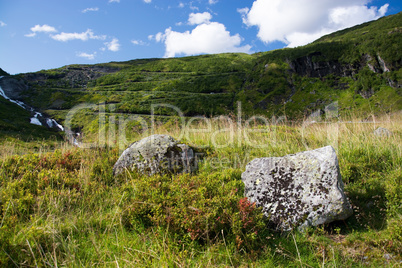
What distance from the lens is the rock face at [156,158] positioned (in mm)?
5906

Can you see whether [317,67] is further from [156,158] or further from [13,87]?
[13,87]

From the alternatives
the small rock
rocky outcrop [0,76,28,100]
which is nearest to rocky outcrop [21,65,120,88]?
rocky outcrop [0,76,28,100]

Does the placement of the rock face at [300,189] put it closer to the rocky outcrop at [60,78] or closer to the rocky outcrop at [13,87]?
the rocky outcrop at [13,87]

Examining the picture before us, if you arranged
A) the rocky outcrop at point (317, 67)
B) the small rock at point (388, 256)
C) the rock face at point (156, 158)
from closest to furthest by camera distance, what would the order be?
the small rock at point (388, 256) → the rock face at point (156, 158) → the rocky outcrop at point (317, 67)

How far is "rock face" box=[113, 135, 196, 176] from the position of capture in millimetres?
5906

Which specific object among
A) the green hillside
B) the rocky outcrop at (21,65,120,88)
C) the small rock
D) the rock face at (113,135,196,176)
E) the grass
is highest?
the rocky outcrop at (21,65,120,88)

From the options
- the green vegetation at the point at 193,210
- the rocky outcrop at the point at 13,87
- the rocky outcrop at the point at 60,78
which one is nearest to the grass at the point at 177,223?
the green vegetation at the point at 193,210

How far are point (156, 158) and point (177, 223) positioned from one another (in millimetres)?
2812

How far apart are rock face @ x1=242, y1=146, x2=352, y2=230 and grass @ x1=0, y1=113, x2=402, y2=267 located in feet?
0.76

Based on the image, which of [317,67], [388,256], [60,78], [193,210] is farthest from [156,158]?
[60,78]

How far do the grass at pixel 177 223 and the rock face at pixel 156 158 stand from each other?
0.42m

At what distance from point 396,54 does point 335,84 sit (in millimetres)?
27502

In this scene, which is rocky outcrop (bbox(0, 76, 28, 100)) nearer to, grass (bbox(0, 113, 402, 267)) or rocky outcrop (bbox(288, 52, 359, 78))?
rocky outcrop (bbox(288, 52, 359, 78))

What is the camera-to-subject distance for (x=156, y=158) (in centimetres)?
604
